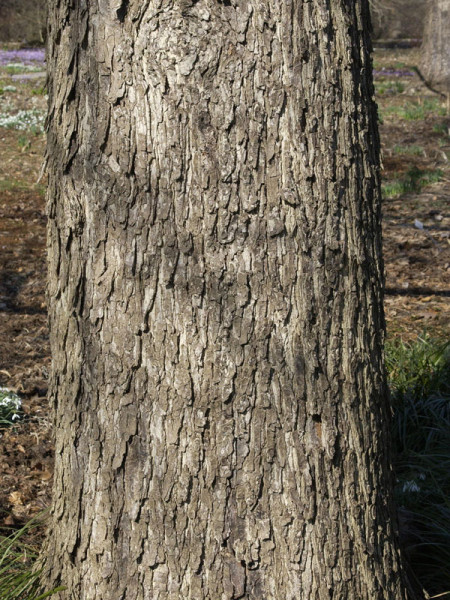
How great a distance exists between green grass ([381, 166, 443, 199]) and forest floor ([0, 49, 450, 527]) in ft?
0.04

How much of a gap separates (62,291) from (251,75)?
86cm

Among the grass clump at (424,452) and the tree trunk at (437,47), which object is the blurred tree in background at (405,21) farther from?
the grass clump at (424,452)

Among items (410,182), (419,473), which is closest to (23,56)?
(410,182)

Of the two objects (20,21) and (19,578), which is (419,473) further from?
(20,21)

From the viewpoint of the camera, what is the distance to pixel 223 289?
190cm

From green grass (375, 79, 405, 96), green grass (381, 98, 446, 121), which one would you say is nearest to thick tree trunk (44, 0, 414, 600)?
green grass (381, 98, 446, 121)

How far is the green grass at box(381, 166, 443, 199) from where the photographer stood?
8062mm

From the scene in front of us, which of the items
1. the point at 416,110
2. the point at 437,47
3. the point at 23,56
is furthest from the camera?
the point at 23,56

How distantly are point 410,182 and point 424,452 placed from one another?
554 cm

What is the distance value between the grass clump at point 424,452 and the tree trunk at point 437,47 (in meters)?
11.1

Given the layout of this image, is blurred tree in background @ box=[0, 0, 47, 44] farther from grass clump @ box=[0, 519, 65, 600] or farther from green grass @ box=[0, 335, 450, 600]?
grass clump @ box=[0, 519, 65, 600]

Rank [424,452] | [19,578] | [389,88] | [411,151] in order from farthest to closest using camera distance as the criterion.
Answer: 1. [389,88]
2. [411,151]
3. [424,452]
4. [19,578]

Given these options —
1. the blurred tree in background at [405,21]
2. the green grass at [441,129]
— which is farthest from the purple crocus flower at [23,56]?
the blurred tree in background at [405,21]

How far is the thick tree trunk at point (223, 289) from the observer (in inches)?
72.7
